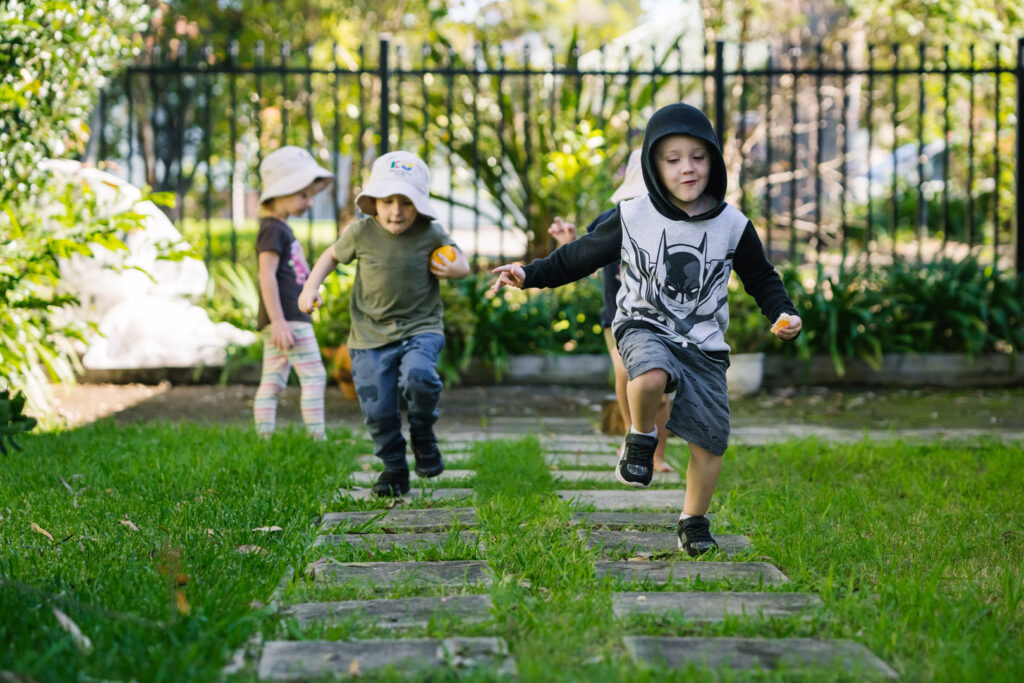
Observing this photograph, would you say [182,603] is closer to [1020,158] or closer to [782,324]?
[782,324]

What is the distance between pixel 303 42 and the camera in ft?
47.2

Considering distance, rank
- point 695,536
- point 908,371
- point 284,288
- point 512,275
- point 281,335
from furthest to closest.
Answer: point 908,371
point 284,288
point 281,335
point 512,275
point 695,536

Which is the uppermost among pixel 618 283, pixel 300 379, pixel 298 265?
pixel 298 265

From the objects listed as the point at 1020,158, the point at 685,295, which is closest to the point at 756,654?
the point at 685,295

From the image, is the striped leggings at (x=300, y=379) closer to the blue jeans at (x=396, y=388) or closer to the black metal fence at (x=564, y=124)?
the blue jeans at (x=396, y=388)

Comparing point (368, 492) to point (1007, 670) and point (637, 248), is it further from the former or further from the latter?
point (1007, 670)

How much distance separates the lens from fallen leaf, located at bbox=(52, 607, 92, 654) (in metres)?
2.15

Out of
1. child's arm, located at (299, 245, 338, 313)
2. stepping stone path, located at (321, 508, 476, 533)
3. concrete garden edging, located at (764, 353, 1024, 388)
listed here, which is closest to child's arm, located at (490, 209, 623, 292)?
stepping stone path, located at (321, 508, 476, 533)

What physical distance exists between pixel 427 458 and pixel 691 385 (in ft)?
3.90

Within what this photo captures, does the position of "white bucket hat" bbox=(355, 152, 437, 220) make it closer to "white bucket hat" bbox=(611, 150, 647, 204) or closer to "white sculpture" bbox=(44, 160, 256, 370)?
"white bucket hat" bbox=(611, 150, 647, 204)

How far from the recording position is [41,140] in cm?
538

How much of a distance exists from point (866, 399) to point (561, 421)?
2230mm

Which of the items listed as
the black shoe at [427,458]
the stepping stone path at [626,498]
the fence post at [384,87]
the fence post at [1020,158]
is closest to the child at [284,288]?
the black shoe at [427,458]

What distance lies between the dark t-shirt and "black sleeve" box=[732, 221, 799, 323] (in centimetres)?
234
